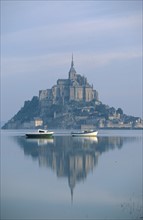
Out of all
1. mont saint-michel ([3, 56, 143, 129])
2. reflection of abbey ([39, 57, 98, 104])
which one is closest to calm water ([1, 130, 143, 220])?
mont saint-michel ([3, 56, 143, 129])

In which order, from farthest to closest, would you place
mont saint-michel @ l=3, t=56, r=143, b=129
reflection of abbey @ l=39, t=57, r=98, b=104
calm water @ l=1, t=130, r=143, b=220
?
reflection of abbey @ l=39, t=57, r=98, b=104 < mont saint-michel @ l=3, t=56, r=143, b=129 < calm water @ l=1, t=130, r=143, b=220

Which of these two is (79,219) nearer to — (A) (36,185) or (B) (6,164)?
(A) (36,185)

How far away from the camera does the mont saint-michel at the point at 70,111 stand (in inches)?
6348

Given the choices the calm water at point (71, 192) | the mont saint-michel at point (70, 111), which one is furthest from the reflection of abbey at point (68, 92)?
the calm water at point (71, 192)

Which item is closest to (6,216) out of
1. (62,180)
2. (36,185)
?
(36,185)

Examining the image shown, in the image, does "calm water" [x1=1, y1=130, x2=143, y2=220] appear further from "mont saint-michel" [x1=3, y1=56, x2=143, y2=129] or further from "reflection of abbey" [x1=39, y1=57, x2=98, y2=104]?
"reflection of abbey" [x1=39, y1=57, x2=98, y2=104]

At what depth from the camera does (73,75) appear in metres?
180

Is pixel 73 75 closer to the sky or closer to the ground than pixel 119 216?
closer to the sky

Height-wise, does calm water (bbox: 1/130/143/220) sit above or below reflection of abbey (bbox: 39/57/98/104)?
below

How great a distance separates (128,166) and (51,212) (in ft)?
38.6

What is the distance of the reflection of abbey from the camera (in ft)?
560

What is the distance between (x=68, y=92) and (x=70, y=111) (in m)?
9.72

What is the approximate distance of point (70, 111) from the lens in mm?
164625

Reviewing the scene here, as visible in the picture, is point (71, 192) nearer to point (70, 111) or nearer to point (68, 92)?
point (70, 111)
